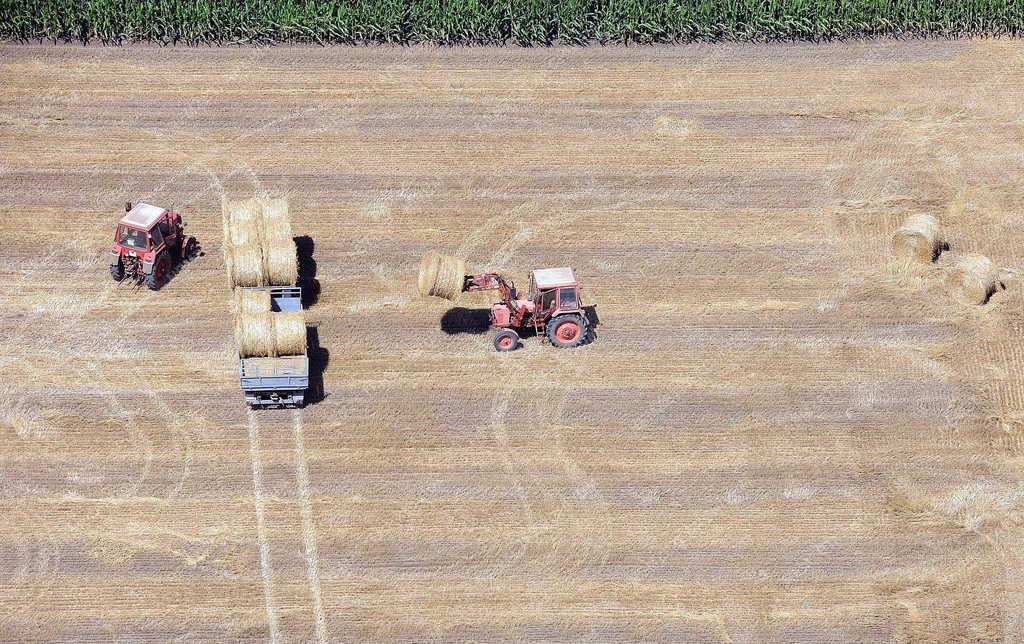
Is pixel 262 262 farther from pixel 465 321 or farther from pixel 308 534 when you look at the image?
pixel 308 534

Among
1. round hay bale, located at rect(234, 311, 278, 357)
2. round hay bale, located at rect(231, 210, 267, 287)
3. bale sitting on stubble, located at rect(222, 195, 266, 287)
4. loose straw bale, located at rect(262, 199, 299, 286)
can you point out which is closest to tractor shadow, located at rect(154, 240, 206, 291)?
bale sitting on stubble, located at rect(222, 195, 266, 287)

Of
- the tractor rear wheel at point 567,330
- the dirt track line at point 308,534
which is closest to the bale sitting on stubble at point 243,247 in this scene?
the dirt track line at point 308,534

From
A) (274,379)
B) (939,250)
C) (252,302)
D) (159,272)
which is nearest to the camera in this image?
(274,379)

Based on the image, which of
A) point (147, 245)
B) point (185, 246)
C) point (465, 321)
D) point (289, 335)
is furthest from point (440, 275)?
point (147, 245)

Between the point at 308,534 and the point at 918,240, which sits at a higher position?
the point at 918,240

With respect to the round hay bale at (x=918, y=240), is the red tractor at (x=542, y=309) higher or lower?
lower

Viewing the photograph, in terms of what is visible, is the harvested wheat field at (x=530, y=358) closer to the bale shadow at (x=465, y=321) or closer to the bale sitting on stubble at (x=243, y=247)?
the bale shadow at (x=465, y=321)

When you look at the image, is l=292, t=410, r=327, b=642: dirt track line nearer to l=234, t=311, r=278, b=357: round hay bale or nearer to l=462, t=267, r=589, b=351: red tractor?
l=234, t=311, r=278, b=357: round hay bale
